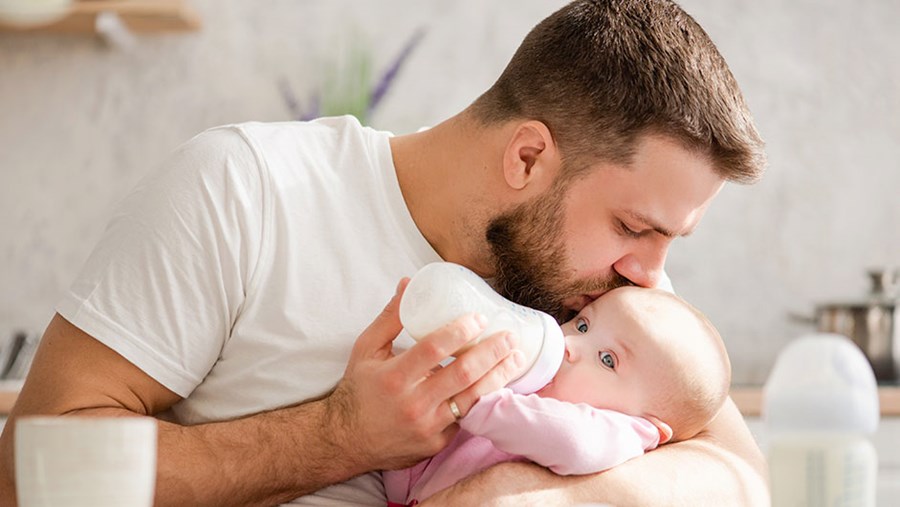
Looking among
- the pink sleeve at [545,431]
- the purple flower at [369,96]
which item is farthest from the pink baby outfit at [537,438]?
the purple flower at [369,96]

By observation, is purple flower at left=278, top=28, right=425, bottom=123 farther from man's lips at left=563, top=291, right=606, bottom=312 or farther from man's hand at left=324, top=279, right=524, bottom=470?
man's hand at left=324, top=279, right=524, bottom=470

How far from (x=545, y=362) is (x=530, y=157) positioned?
403mm

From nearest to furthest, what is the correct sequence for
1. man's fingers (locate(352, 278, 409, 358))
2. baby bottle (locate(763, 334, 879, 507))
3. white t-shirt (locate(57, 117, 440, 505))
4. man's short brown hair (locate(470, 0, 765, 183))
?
baby bottle (locate(763, 334, 879, 507)) < man's fingers (locate(352, 278, 409, 358)) < white t-shirt (locate(57, 117, 440, 505)) < man's short brown hair (locate(470, 0, 765, 183))

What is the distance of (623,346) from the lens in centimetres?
149

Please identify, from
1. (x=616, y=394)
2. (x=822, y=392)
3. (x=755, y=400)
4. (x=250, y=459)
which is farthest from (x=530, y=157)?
(x=755, y=400)

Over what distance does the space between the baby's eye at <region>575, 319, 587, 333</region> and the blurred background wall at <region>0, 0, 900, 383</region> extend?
1737 mm

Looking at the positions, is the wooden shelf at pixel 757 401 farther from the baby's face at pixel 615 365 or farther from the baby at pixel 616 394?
the baby's face at pixel 615 365

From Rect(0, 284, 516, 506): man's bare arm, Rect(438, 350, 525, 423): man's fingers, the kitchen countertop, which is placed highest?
Rect(438, 350, 525, 423): man's fingers

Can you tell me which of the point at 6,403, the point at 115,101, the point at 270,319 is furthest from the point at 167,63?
the point at 270,319

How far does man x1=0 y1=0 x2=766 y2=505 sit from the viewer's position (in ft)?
4.46

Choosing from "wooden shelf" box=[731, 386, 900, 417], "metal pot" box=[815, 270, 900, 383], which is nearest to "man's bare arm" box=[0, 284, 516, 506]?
"wooden shelf" box=[731, 386, 900, 417]

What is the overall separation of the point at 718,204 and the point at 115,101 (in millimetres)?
1777

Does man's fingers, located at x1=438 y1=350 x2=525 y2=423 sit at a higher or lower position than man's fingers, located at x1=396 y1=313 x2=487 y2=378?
lower

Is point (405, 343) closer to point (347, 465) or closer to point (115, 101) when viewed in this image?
point (347, 465)
